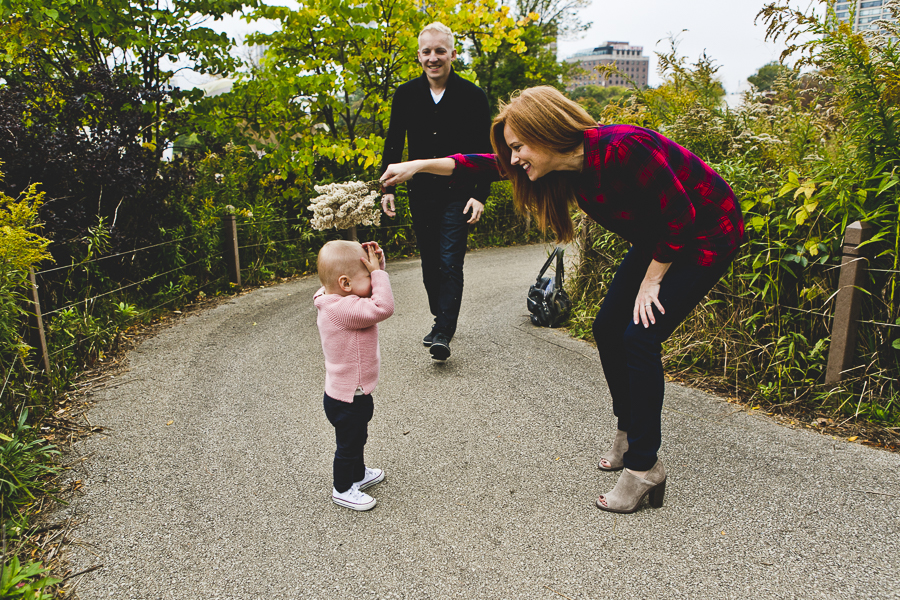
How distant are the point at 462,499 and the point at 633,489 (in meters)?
0.70

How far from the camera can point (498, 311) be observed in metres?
5.51

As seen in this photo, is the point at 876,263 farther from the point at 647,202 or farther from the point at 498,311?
the point at 498,311

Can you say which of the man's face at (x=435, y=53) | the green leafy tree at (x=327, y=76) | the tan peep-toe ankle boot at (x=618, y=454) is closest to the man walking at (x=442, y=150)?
the man's face at (x=435, y=53)

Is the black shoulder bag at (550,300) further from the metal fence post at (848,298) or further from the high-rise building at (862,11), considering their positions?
the high-rise building at (862,11)

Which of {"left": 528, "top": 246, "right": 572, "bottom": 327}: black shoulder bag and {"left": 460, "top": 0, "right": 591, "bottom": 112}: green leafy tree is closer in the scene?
{"left": 528, "top": 246, "right": 572, "bottom": 327}: black shoulder bag

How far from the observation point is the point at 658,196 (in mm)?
1985

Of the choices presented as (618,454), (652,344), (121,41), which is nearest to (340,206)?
(121,41)

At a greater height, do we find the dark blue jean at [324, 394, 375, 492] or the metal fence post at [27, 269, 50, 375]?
the metal fence post at [27, 269, 50, 375]

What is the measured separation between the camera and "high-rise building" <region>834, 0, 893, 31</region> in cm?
334

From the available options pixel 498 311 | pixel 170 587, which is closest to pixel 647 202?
pixel 170 587

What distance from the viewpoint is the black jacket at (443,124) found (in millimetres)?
3875

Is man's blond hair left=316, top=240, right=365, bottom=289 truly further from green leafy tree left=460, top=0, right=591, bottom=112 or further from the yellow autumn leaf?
green leafy tree left=460, top=0, right=591, bottom=112

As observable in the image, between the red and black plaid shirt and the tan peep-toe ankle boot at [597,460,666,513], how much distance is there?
86cm

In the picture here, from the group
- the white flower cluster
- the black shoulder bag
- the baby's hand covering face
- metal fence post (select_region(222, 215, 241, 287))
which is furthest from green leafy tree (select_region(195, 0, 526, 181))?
the baby's hand covering face
